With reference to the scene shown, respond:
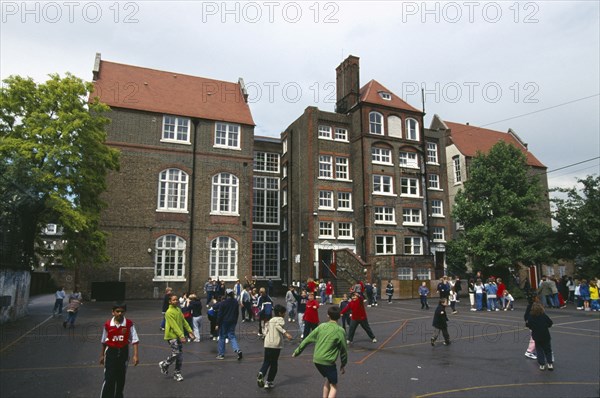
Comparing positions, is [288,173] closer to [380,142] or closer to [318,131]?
[318,131]

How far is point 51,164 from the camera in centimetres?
2112

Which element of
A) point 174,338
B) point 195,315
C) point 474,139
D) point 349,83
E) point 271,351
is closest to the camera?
point 271,351

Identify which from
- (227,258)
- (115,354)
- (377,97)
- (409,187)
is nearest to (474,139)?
(409,187)

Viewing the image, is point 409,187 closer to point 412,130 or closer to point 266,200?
point 412,130

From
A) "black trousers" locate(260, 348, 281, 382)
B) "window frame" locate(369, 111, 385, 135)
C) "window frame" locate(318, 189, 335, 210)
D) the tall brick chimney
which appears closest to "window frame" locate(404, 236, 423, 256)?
"window frame" locate(318, 189, 335, 210)

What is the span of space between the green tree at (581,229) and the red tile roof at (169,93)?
23.0 m

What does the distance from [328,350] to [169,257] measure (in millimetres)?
25413

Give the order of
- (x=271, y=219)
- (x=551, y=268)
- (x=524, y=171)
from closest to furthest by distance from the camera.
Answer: (x=524, y=171), (x=271, y=219), (x=551, y=268)

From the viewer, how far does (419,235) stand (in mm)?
40375

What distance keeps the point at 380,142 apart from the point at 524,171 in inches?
473

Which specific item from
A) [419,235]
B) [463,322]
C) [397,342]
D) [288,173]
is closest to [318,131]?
[288,173]

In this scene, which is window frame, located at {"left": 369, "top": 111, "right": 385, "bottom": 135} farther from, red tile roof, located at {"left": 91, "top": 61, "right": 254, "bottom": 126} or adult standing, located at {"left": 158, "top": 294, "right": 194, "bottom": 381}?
adult standing, located at {"left": 158, "top": 294, "right": 194, "bottom": 381}

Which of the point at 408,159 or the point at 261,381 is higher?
the point at 408,159

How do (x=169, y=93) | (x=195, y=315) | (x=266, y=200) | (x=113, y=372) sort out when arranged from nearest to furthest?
(x=113, y=372), (x=195, y=315), (x=169, y=93), (x=266, y=200)
